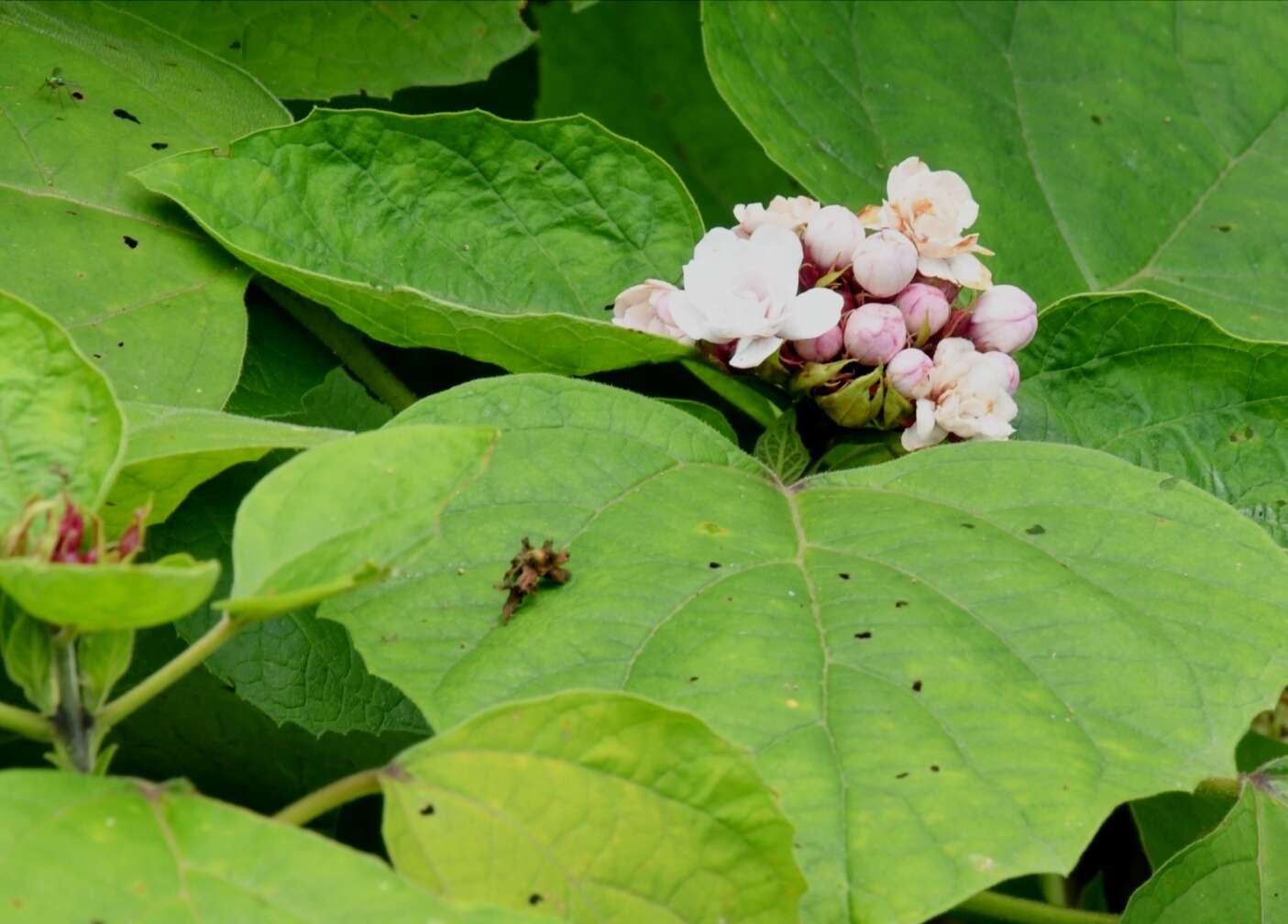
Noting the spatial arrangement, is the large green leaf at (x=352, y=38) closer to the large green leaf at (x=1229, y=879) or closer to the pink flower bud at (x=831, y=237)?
the pink flower bud at (x=831, y=237)

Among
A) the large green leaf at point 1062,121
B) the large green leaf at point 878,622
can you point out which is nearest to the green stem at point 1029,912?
the large green leaf at point 878,622

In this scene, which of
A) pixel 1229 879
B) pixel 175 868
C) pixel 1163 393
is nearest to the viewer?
pixel 175 868

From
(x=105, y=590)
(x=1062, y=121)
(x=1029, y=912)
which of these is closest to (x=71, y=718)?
(x=105, y=590)

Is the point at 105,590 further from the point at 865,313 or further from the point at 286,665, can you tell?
the point at 865,313

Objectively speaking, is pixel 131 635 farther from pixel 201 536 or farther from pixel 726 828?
pixel 201 536

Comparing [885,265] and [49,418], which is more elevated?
[49,418]

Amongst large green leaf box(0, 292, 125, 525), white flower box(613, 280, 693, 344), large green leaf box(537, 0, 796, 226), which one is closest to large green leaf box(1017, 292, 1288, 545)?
white flower box(613, 280, 693, 344)

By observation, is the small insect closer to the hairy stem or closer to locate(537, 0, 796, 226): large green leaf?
locate(537, 0, 796, 226): large green leaf

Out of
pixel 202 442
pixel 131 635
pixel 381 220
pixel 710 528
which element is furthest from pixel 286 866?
pixel 381 220
